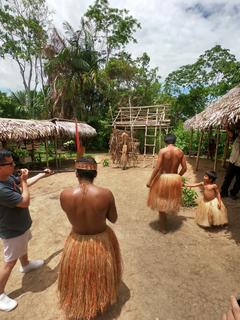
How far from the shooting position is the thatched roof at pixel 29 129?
9172 millimetres

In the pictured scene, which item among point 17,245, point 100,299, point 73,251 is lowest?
point 100,299

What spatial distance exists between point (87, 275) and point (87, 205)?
69cm

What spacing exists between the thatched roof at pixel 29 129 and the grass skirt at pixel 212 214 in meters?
7.63

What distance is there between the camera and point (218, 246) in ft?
12.9

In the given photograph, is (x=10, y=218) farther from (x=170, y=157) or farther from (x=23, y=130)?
(x=23, y=130)

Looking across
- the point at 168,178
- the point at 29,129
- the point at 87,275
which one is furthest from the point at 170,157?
the point at 29,129

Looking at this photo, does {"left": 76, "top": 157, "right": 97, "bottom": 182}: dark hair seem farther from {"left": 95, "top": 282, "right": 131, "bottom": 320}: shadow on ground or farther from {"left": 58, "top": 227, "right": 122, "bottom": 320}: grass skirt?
{"left": 95, "top": 282, "right": 131, "bottom": 320}: shadow on ground

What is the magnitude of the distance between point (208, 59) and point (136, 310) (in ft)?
70.3

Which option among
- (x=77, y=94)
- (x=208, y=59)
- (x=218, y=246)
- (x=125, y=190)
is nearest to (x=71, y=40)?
(x=77, y=94)

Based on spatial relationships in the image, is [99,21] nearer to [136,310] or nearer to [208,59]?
[208,59]

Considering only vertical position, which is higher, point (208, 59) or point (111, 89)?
point (208, 59)

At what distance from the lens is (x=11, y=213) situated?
260 centimetres

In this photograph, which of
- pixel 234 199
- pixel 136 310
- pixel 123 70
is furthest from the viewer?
pixel 123 70

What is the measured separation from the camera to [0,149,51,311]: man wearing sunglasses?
243 centimetres
